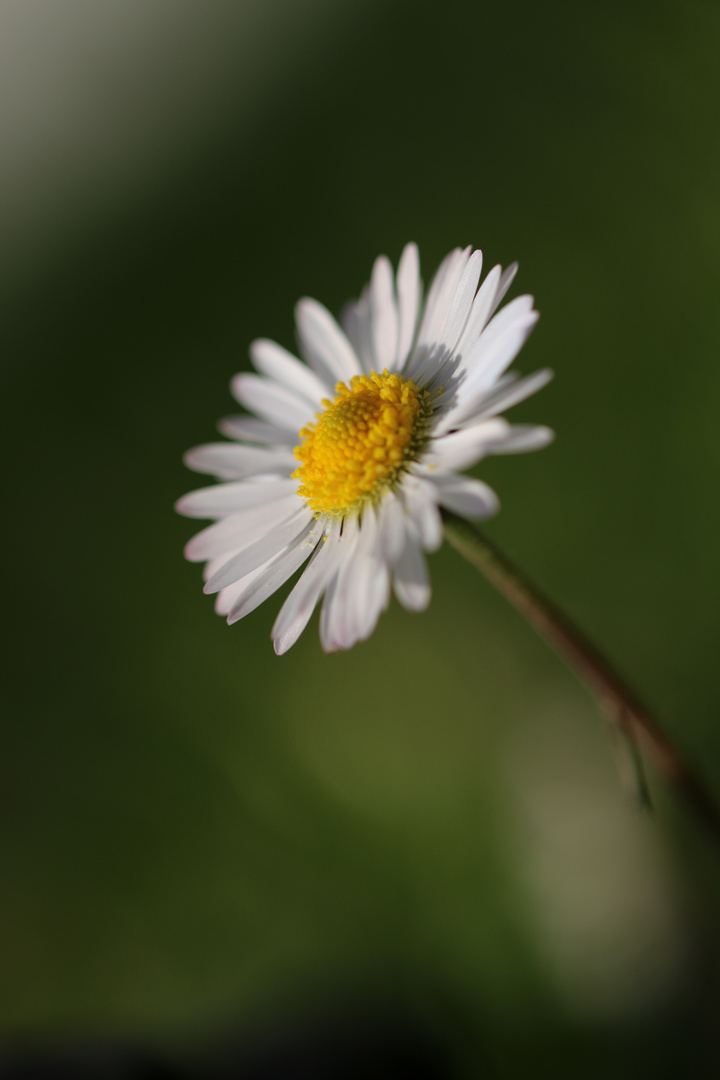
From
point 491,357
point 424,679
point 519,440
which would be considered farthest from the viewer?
point 424,679

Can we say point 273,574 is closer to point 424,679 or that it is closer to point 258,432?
point 258,432

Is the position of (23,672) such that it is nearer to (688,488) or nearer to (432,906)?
(432,906)

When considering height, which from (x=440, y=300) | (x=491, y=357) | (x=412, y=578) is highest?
(x=440, y=300)

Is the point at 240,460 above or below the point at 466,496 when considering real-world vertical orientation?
above

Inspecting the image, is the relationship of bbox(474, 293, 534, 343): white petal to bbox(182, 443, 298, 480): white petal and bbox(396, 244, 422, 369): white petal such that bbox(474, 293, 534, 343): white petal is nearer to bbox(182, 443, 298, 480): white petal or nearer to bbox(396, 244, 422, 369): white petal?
bbox(396, 244, 422, 369): white petal

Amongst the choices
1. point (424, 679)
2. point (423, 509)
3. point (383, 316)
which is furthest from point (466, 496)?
point (424, 679)

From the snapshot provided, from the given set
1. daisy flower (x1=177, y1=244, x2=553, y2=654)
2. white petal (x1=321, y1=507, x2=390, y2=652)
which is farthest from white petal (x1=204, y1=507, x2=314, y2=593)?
white petal (x1=321, y1=507, x2=390, y2=652)
